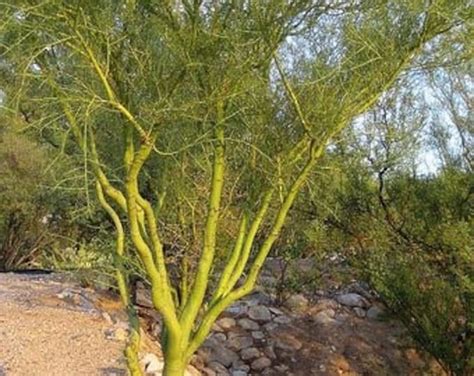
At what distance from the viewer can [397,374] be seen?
826 centimetres

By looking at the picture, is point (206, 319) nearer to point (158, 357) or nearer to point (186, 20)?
point (186, 20)

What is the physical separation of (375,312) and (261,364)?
189cm

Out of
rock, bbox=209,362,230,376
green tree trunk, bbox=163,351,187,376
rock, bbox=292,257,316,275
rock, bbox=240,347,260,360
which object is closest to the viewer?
green tree trunk, bbox=163,351,187,376

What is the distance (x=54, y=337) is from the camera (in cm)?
701

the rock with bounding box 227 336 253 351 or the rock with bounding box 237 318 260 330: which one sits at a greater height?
the rock with bounding box 237 318 260 330

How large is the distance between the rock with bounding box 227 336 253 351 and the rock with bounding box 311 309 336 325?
1.04 m

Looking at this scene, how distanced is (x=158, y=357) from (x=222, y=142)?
319cm

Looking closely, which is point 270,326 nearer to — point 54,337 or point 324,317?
point 324,317

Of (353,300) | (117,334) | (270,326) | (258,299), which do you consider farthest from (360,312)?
(117,334)

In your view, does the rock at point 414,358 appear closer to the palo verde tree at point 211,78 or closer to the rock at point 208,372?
the rock at point 208,372

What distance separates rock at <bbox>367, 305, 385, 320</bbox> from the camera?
29.2 feet

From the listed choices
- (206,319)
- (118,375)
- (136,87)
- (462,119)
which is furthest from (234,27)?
(462,119)

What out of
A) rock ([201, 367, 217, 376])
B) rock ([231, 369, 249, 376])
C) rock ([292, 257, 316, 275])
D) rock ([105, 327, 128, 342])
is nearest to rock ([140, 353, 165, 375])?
rock ([105, 327, 128, 342])

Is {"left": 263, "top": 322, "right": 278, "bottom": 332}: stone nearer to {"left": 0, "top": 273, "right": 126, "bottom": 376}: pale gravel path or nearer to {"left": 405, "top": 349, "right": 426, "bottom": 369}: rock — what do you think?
{"left": 405, "top": 349, "right": 426, "bottom": 369}: rock
